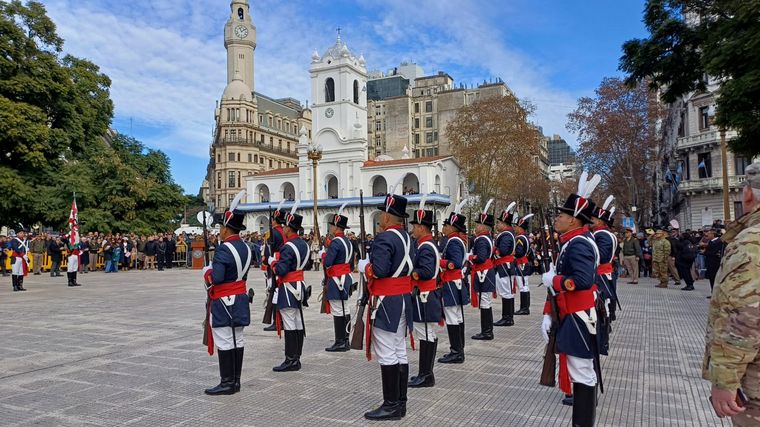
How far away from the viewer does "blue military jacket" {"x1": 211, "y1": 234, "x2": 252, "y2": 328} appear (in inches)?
239

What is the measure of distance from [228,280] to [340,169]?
5420 cm

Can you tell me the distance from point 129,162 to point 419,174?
89.7ft

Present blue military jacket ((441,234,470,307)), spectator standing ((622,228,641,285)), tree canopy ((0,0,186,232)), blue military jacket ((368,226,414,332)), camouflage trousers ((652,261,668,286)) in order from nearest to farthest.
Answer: blue military jacket ((368,226,414,332))
blue military jacket ((441,234,470,307))
camouflage trousers ((652,261,668,286))
spectator standing ((622,228,641,285))
tree canopy ((0,0,186,232))

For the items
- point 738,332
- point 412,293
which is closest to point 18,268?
point 412,293

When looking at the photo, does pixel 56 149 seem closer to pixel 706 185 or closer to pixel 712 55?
pixel 712 55

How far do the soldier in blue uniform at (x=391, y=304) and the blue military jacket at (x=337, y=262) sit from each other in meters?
2.68

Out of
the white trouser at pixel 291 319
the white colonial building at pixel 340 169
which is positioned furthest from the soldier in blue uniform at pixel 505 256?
the white colonial building at pixel 340 169

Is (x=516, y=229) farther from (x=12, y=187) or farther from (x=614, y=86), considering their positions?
(x=614, y=86)

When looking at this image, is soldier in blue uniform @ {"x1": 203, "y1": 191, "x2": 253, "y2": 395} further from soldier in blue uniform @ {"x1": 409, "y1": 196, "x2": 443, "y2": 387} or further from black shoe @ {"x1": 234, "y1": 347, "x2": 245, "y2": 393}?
soldier in blue uniform @ {"x1": 409, "y1": 196, "x2": 443, "y2": 387}

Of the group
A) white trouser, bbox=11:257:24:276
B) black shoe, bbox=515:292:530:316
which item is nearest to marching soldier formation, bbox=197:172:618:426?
black shoe, bbox=515:292:530:316

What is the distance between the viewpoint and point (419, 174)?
180 feet

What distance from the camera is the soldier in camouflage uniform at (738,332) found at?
2525mm

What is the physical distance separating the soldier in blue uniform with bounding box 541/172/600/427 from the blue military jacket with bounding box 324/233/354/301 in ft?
13.3

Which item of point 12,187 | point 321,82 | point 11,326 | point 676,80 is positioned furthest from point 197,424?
point 321,82
